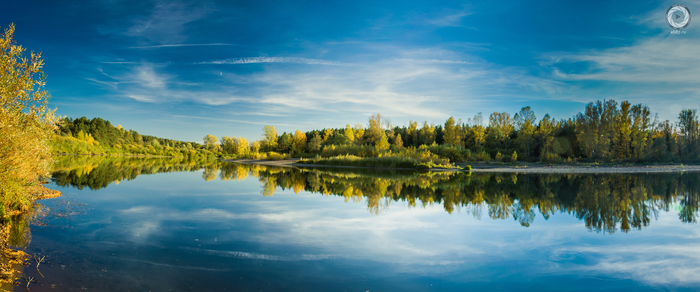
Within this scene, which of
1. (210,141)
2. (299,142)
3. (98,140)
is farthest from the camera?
(210,141)

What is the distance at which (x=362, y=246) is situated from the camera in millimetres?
4816

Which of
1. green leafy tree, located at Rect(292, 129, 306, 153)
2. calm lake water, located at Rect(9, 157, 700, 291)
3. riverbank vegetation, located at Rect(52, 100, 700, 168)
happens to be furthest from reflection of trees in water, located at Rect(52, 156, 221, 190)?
green leafy tree, located at Rect(292, 129, 306, 153)

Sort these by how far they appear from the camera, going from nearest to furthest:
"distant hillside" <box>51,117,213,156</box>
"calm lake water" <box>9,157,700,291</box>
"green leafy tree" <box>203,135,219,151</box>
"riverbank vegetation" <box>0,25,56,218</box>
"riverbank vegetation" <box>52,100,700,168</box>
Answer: "calm lake water" <box>9,157,700,291</box> → "riverbank vegetation" <box>0,25,56,218</box> → "riverbank vegetation" <box>52,100,700,168</box> → "distant hillside" <box>51,117,213,156</box> → "green leafy tree" <box>203,135,219,151</box>

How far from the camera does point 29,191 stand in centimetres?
708

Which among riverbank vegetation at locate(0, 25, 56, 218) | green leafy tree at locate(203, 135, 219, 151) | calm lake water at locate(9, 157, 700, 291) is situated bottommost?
calm lake water at locate(9, 157, 700, 291)

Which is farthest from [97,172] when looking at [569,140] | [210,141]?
[210,141]

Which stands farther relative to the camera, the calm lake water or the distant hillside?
the distant hillside

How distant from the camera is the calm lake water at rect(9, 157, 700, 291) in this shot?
3.52 m

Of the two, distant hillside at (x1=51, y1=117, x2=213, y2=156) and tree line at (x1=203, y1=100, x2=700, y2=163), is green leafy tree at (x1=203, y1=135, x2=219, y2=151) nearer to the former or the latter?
distant hillside at (x1=51, y1=117, x2=213, y2=156)

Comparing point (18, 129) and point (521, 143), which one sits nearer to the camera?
point (18, 129)

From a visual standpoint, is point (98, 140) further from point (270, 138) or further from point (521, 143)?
point (521, 143)

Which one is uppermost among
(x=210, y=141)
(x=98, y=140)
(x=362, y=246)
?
(x=210, y=141)

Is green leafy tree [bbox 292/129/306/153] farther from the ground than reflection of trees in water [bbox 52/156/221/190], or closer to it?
farther from the ground

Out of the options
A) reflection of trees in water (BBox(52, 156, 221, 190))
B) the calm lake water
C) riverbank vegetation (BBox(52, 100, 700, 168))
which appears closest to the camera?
the calm lake water
